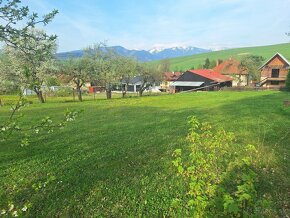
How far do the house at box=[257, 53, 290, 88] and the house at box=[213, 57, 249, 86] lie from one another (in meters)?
7.36

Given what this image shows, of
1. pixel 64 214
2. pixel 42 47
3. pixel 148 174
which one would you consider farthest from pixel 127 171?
pixel 42 47

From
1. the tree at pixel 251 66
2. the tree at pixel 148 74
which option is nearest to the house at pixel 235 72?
the tree at pixel 251 66

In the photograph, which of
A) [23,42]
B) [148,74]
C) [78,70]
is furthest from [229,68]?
[23,42]

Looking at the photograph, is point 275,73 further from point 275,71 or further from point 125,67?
point 125,67

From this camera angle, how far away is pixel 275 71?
6856 cm

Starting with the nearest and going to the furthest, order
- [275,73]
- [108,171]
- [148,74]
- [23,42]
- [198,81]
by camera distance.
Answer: [23,42] → [108,171] → [148,74] → [275,73] → [198,81]

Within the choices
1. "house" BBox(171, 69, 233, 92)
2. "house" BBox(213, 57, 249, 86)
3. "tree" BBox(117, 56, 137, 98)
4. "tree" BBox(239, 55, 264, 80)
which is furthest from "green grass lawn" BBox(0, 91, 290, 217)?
"house" BBox(213, 57, 249, 86)

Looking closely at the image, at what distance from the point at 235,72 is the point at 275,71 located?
664 inches

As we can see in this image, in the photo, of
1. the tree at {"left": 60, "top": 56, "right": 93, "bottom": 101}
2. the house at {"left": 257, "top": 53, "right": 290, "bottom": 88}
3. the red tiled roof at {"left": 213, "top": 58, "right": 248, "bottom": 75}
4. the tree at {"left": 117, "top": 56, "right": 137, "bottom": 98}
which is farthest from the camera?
the red tiled roof at {"left": 213, "top": 58, "right": 248, "bottom": 75}

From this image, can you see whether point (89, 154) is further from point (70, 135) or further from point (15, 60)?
point (15, 60)

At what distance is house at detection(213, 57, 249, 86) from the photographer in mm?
78556

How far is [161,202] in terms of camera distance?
22.3 feet

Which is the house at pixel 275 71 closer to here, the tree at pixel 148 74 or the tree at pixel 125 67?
the tree at pixel 148 74

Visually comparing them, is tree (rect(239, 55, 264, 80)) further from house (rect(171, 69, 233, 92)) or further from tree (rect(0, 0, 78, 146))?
tree (rect(0, 0, 78, 146))
